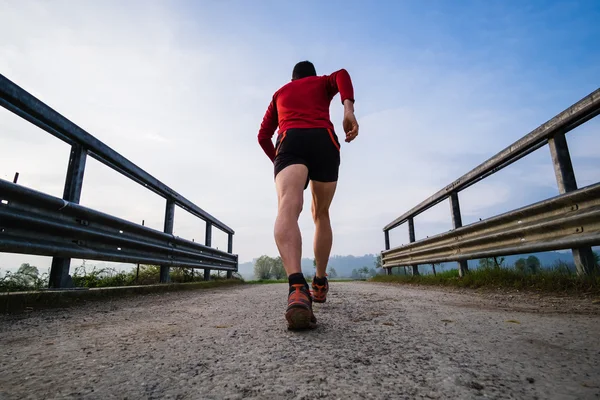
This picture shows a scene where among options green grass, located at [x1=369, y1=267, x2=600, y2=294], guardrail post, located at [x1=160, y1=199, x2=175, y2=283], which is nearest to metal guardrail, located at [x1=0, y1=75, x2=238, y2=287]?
guardrail post, located at [x1=160, y1=199, x2=175, y2=283]

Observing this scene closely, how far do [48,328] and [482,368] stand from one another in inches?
83.5

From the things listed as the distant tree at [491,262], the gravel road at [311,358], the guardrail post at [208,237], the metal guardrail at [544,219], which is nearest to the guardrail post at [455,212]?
the metal guardrail at [544,219]

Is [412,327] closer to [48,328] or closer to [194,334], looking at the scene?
[194,334]

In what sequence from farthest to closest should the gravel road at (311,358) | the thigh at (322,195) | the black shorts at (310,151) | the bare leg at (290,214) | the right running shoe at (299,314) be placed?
1. the thigh at (322,195)
2. the black shorts at (310,151)
3. the bare leg at (290,214)
4. the right running shoe at (299,314)
5. the gravel road at (311,358)

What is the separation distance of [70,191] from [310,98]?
8.20 feet

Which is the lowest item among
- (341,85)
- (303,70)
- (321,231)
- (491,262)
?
(491,262)

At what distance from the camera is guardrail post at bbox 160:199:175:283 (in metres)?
4.89

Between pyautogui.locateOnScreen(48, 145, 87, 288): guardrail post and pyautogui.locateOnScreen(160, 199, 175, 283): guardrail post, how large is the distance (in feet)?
6.55

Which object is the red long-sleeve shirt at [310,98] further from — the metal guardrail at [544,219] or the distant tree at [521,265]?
the distant tree at [521,265]

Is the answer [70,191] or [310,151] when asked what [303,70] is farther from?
[70,191]

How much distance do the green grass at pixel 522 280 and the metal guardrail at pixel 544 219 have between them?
0.49 feet

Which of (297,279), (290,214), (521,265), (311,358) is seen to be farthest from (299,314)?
(521,265)

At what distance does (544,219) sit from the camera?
9.66 feet

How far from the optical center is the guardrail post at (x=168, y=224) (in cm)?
489
